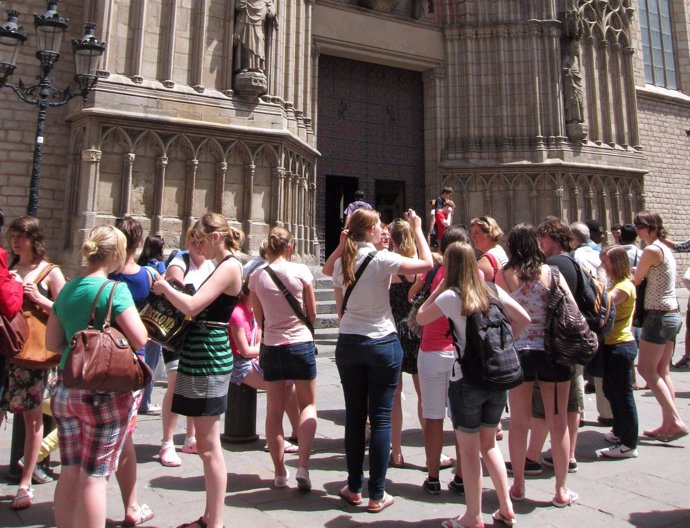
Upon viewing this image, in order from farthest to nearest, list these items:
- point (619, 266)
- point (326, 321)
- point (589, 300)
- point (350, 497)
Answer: point (326, 321) < point (619, 266) < point (589, 300) < point (350, 497)

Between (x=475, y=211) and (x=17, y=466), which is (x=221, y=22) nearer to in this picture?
(x=475, y=211)

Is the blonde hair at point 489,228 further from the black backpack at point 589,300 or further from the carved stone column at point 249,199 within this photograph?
the carved stone column at point 249,199

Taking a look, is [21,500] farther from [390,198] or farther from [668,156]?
[668,156]

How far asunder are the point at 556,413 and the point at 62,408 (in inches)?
124

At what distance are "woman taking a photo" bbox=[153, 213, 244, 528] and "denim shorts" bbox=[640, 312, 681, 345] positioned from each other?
4275 millimetres

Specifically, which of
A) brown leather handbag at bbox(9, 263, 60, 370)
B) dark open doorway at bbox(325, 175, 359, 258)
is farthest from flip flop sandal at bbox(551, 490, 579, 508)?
dark open doorway at bbox(325, 175, 359, 258)

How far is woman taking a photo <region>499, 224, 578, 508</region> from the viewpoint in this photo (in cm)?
400

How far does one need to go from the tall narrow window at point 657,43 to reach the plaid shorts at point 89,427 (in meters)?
23.0

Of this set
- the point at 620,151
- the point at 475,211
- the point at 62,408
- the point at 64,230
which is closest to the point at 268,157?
the point at 64,230

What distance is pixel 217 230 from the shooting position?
3.64m

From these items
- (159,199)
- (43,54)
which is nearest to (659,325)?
(159,199)

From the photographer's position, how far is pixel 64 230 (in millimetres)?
11031

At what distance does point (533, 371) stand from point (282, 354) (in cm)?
182

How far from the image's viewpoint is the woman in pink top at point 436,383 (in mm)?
4219
